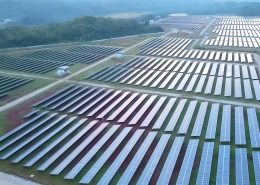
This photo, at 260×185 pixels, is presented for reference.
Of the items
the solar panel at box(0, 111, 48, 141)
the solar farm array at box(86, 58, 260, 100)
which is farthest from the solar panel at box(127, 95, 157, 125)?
the solar panel at box(0, 111, 48, 141)

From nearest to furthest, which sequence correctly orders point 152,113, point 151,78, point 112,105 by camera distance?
point 152,113
point 112,105
point 151,78

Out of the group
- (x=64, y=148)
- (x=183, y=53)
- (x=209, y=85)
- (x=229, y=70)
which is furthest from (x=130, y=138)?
(x=183, y=53)

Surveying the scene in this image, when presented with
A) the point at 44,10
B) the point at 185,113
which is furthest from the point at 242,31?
the point at 44,10

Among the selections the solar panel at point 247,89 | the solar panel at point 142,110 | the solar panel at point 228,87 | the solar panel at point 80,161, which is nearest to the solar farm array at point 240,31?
the solar panel at point 228,87

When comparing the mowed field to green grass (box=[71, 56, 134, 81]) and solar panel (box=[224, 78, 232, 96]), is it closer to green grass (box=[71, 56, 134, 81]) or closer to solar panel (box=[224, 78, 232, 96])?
solar panel (box=[224, 78, 232, 96])

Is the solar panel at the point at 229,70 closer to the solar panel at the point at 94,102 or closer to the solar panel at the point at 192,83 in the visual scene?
the solar panel at the point at 192,83

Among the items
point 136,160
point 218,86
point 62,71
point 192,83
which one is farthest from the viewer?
point 62,71

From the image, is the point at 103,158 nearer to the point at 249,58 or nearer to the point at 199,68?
the point at 199,68

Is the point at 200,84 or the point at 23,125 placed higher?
the point at 200,84

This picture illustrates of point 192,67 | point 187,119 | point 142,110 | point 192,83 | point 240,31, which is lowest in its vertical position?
point 187,119
